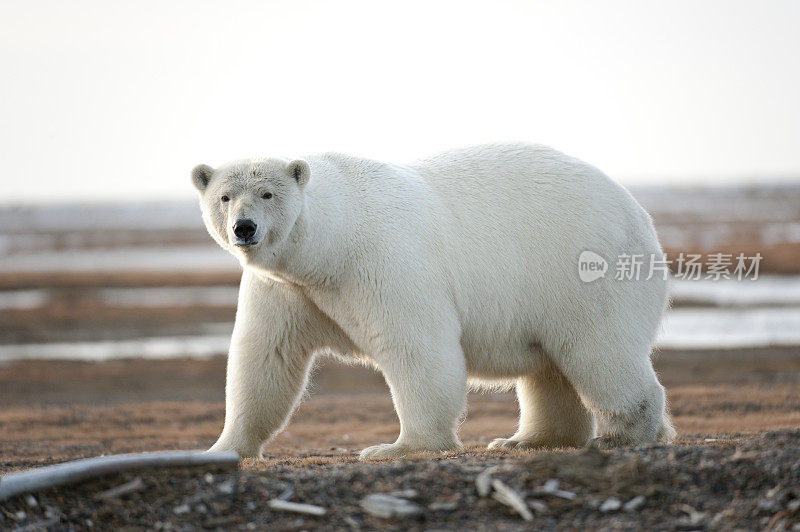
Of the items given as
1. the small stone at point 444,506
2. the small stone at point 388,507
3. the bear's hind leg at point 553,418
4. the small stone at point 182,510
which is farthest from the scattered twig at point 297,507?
the bear's hind leg at point 553,418

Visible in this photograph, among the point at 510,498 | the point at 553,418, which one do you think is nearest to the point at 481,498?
the point at 510,498

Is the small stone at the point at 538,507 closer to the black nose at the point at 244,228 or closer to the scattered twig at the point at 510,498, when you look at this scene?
the scattered twig at the point at 510,498

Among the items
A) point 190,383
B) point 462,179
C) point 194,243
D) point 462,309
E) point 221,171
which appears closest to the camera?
point 221,171

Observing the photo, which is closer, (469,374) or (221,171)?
(221,171)

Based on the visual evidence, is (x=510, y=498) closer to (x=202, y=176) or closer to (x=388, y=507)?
(x=388, y=507)

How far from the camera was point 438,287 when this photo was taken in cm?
700

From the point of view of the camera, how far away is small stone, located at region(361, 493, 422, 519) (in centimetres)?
489

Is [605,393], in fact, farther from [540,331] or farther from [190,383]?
[190,383]

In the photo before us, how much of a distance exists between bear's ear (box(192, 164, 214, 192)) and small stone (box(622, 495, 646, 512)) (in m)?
3.35

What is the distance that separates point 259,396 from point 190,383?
27.3ft

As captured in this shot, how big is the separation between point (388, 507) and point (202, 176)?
2737 mm

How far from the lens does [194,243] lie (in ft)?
150

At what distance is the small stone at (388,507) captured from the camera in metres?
4.89

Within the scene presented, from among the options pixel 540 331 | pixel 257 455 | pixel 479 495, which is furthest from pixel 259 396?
pixel 479 495
